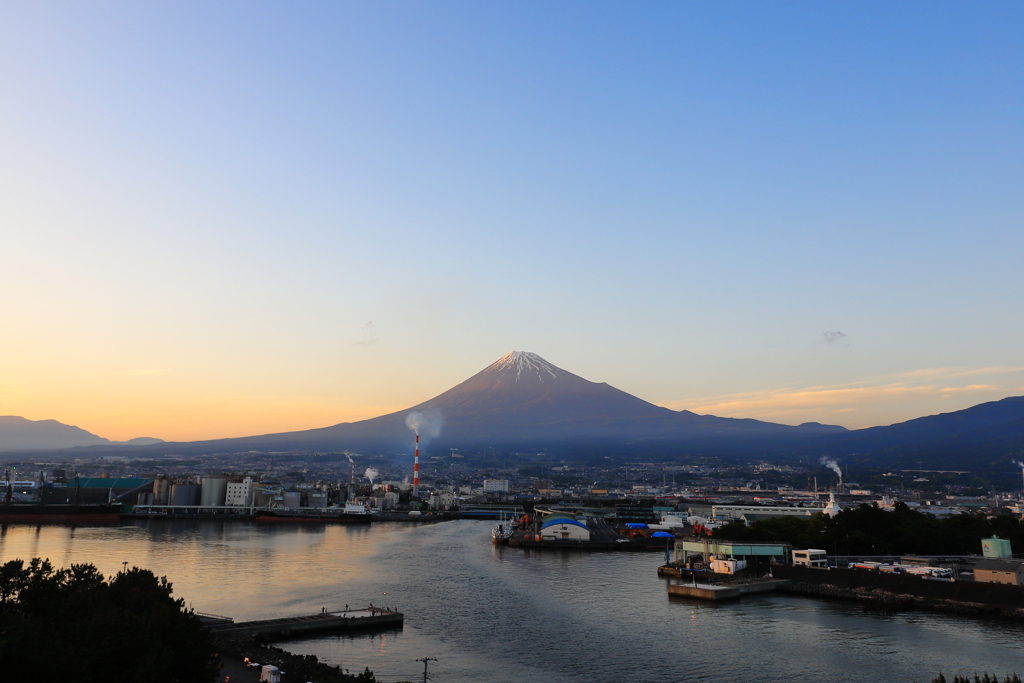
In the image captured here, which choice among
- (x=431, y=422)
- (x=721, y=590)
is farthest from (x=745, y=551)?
(x=431, y=422)

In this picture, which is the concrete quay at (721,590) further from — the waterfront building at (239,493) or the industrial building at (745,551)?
the waterfront building at (239,493)

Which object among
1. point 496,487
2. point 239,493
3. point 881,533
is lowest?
point 496,487

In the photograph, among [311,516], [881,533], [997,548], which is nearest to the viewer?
[997,548]

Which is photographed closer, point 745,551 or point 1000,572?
point 1000,572

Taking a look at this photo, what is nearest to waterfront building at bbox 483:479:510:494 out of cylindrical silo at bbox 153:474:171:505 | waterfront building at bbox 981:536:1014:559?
cylindrical silo at bbox 153:474:171:505

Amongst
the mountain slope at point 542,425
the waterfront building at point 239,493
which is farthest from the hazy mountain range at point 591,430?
the waterfront building at point 239,493

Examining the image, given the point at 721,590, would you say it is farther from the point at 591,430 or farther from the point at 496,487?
the point at 591,430
